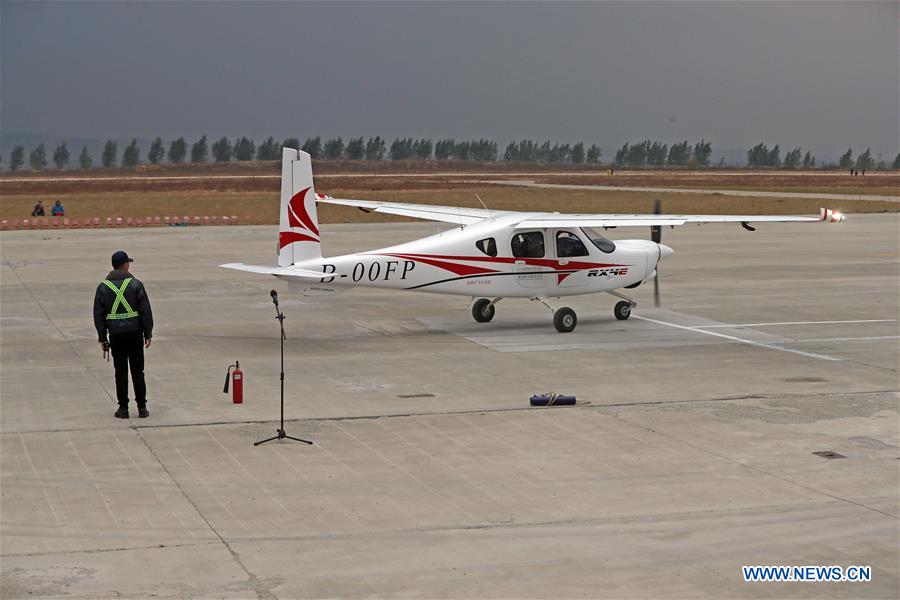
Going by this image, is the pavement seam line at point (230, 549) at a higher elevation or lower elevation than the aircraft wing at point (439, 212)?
lower

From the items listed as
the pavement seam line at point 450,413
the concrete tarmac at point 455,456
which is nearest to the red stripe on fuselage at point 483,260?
the concrete tarmac at point 455,456

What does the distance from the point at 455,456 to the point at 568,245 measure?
410 inches

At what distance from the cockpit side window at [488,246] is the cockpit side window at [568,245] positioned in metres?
1.32

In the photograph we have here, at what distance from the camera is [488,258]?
72.0 feet

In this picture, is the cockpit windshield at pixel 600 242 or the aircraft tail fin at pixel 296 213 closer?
the aircraft tail fin at pixel 296 213

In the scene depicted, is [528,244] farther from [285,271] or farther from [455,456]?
[455,456]

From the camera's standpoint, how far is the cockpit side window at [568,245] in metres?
22.5

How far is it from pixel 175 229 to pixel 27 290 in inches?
884

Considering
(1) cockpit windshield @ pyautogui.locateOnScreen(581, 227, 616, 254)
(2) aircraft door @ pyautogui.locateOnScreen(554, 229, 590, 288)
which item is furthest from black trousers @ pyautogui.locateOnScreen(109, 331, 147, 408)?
(1) cockpit windshield @ pyautogui.locateOnScreen(581, 227, 616, 254)

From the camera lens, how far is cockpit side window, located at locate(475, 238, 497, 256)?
71.9 feet

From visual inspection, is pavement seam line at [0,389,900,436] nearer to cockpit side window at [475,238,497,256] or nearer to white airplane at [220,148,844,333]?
white airplane at [220,148,844,333]

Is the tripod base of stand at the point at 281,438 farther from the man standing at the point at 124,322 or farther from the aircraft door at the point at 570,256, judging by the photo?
the aircraft door at the point at 570,256

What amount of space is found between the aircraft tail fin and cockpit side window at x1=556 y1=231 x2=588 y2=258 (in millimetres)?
4977

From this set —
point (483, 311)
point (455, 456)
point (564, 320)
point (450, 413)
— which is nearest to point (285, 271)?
point (483, 311)
